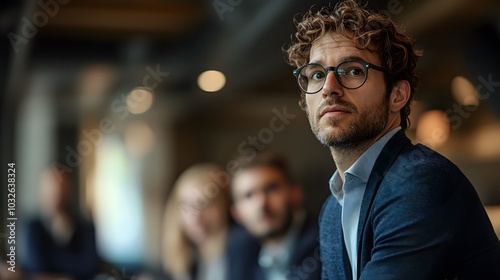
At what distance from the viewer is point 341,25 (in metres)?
0.85

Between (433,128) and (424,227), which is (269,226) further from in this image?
(424,227)

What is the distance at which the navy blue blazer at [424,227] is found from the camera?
734 millimetres

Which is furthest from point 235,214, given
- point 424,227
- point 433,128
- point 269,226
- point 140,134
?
point 424,227

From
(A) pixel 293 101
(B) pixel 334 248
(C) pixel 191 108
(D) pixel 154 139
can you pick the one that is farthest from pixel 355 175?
(D) pixel 154 139

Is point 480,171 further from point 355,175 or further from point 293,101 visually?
point 355,175

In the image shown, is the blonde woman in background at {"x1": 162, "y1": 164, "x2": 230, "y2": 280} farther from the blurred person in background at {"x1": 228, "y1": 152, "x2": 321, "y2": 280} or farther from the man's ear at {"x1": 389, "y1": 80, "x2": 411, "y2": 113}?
the man's ear at {"x1": 389, "y1": 80, "x2": 411, "y2": 113}

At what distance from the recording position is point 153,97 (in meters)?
3.43

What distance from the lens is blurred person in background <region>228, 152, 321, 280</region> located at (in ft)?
5.81

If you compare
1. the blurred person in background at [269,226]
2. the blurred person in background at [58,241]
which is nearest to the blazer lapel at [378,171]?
the blurred person in background at [269,226]

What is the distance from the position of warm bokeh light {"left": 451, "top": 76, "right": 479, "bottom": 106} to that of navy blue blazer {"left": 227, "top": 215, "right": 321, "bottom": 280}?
55 centimetres

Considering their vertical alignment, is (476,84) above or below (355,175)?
above

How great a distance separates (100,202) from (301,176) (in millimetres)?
1396

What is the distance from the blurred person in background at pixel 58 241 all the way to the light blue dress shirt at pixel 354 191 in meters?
1.90

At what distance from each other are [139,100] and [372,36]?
275 cm
